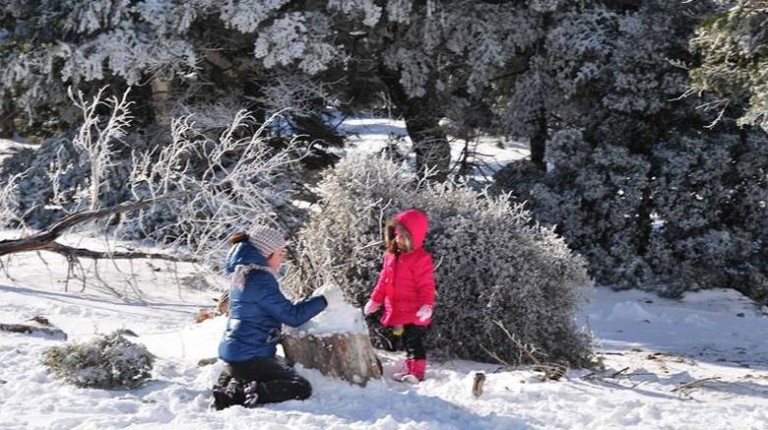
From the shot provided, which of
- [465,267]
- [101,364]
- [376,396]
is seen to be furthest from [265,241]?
[465,267]

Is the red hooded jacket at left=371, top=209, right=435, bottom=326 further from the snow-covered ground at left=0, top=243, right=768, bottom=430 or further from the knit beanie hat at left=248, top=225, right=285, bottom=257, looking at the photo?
the knit beanie hat at left=248, top=225, right=285, bottom=257

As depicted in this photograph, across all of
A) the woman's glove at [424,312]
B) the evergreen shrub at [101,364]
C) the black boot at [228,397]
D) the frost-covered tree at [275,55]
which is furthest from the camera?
the frost-covered tree at [275,55]

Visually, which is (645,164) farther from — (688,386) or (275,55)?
(688,386)

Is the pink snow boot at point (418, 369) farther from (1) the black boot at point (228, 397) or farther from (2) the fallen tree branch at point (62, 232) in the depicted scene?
(2) the fallen tree branch at point (62, 232)

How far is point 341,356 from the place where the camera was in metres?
6.65

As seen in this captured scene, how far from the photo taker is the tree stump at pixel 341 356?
6.66m

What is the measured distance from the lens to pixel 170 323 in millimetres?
10086

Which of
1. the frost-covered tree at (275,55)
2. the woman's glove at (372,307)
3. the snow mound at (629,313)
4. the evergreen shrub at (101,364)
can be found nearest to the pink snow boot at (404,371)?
the woman's glove at (372,307)

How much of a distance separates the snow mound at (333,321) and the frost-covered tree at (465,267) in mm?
1300

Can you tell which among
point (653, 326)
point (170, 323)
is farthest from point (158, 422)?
point (653, 326)

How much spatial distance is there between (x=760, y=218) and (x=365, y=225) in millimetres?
8417

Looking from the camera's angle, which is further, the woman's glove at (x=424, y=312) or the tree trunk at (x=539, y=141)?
the tree trunk at (x=539, y=141)

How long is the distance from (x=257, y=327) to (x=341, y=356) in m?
0.61

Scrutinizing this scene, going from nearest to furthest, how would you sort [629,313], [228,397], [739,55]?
1. [228,397]
2. [739,55]
3. [629,313]
